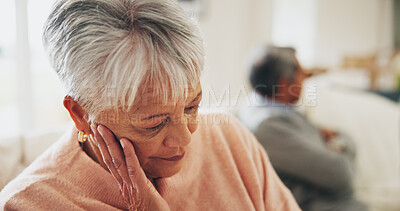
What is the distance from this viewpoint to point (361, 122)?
2.08 m

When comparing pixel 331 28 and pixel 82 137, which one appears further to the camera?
pixel 331 28

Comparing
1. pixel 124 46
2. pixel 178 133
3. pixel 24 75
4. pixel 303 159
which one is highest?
pixel 124 46

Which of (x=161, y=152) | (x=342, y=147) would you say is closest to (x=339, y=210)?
(x=342, y=147)

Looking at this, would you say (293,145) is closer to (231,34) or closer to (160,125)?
(160,125)

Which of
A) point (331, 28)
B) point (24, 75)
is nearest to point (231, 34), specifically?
point (24, 75)

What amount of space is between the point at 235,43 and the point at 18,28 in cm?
226

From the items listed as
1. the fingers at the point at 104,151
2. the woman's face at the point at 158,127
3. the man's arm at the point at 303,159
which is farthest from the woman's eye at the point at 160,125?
the man's arm at the point at 303,159

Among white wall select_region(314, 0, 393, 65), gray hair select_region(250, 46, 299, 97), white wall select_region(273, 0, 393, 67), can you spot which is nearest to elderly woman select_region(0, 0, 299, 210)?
gray hair select_region(250, 46, 299, 97)

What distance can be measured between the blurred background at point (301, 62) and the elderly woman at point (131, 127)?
125 mm

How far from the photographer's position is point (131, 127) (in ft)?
2.68

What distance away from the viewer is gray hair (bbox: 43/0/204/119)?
2.40ft

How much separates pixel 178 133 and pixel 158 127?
0.16 feet

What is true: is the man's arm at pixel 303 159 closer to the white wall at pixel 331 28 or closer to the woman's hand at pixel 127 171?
the woman's hand at pixel 127 171

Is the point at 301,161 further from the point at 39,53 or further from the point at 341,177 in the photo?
the point at 39,53
